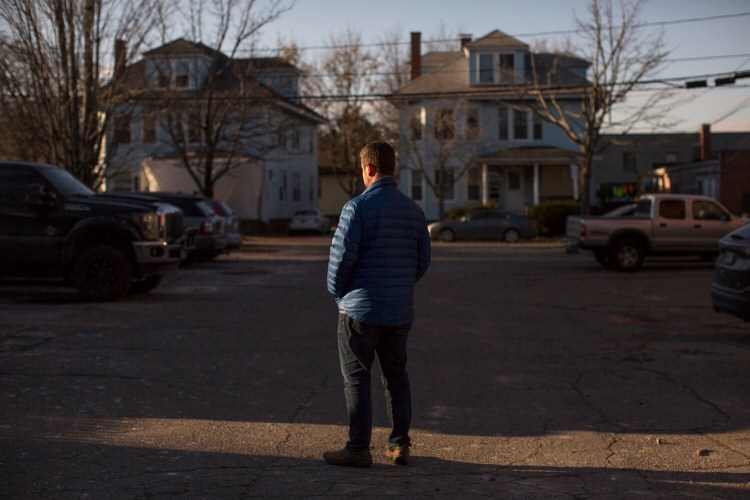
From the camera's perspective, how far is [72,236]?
47.1ft

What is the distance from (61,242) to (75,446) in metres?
8.72

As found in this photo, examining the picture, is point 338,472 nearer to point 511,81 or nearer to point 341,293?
point 341,293

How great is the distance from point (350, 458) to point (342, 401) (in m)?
2.08

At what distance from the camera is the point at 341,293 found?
18.5 feet

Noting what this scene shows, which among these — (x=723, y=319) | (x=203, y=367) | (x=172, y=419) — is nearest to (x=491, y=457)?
(x=172, y=419)

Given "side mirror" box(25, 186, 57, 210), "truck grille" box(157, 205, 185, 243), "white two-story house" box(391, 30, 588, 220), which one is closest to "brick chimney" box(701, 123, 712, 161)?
"white two-story house" box(391, 30, 588, 220)

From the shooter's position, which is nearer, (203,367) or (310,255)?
(203,367)

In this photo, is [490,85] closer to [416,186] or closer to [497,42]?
[497,42]

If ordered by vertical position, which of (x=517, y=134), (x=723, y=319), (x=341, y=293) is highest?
(x=517, y=134)

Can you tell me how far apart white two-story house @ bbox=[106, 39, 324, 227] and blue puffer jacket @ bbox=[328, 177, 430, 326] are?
21464 millimetres

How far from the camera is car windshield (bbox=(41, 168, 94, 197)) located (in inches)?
578

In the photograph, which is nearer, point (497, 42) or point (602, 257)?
point (602, 257)

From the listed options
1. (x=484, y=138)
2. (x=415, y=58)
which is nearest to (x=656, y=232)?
(x=484, y=138)

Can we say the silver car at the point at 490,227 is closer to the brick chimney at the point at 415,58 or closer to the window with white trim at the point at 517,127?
the window with white trim at the point at 517,127
